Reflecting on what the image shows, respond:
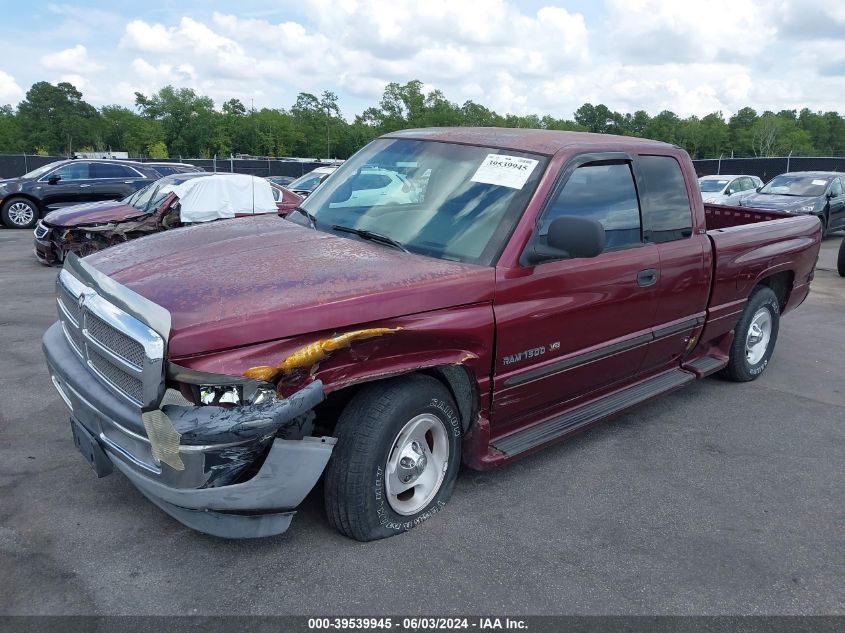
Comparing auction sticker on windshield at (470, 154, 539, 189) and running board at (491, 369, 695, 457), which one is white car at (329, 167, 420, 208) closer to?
auction sticker on windshield at (470, 154, 539, 189)

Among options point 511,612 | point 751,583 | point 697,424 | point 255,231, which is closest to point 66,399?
point 255,231

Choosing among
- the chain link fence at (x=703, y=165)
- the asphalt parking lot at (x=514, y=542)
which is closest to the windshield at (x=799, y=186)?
the asphalt parking lot at (x=514, y=542)

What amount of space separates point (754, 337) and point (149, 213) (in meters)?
8.49

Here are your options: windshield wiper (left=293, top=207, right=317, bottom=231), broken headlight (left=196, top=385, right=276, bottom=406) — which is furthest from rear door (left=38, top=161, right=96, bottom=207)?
broken headlight (left=196, top=385, right=276, bottom=406)

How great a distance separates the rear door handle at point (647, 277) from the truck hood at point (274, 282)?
49.5 inches

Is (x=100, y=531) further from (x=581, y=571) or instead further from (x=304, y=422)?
(x=581, y=571)

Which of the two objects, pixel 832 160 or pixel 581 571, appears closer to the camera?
pixel 581 571

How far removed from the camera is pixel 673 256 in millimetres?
4316

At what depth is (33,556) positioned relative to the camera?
2936 mm

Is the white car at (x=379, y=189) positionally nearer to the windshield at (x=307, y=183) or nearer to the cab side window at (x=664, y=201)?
the cab side window at (x=664, y=201)

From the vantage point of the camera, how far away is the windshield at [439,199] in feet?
11.2

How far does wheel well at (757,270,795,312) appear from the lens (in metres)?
5.79

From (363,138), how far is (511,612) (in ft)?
292

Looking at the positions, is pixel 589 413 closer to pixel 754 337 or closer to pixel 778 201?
pixel 754 337
